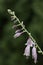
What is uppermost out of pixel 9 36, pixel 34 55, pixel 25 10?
pixel 34 55

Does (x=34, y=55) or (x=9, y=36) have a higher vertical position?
(x=34, y=55)

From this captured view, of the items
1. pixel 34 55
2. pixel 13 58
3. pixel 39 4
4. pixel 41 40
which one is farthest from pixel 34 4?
pixel 34 55

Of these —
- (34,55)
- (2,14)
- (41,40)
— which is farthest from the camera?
(2,14)

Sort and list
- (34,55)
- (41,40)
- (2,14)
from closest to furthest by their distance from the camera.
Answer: (34,55) → (41,40) → (2,14)

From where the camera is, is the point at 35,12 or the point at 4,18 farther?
the point at 4,18

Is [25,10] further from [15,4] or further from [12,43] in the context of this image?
[12,43]

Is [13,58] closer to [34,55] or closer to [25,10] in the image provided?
[25,10]
